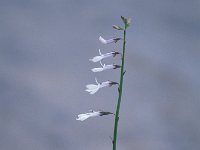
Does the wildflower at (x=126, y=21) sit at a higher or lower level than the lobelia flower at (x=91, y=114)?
higher

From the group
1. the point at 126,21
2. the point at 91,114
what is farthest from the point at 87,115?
the point at 126,21

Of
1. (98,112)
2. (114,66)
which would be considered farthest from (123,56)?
(98,112)

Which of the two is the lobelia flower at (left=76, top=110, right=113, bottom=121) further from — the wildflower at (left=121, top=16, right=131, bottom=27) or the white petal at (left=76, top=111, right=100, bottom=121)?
the wildflower at (left=121, top=16, right=131, bottom=27)

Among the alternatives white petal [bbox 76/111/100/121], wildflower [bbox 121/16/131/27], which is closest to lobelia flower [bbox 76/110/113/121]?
white petal [bbox 76/111/100/121]

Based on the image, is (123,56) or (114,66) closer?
(123,56)

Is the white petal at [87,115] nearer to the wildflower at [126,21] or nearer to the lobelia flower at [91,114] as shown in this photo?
the lobelia flower at [91,114]

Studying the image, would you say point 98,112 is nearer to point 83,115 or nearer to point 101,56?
point 83,115

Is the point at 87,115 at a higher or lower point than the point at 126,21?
lower

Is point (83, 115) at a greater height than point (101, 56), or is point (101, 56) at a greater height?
point (101, 56)

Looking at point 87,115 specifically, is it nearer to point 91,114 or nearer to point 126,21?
point 91,114

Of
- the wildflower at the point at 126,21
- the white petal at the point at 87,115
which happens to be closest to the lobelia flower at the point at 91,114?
the white petal at the point at 87,115

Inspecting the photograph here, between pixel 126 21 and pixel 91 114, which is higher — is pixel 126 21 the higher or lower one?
the higher one
